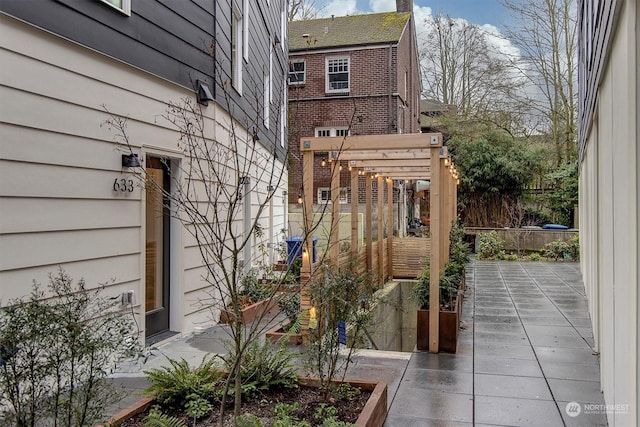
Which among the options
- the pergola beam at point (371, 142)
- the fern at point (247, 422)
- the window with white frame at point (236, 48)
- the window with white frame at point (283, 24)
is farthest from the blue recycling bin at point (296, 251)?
the window with white frame at point (283, 24)

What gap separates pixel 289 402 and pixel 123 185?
2547 mm

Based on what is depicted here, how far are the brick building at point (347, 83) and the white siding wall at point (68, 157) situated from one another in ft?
38.7

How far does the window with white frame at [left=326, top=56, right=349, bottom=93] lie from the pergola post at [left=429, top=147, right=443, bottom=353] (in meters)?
12.7

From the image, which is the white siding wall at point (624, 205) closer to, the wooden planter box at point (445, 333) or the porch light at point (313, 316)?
the wooden planter box at point (445, 333)

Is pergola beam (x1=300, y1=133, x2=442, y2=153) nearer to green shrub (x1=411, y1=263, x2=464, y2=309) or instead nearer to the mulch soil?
green shrub (x1=411, y1=263, x2=464, y2=309)

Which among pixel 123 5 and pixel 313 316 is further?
pixel 313 316

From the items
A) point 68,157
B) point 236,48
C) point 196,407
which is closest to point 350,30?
point 236,48

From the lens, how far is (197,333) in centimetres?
577

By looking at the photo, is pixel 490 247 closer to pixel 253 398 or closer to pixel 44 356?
pixel 253 398

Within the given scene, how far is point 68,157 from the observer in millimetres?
3936

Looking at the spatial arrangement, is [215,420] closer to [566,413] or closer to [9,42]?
[566,413]

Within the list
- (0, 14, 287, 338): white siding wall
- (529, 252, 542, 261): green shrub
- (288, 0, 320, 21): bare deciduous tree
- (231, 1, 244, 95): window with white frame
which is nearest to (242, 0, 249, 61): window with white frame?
(231, 1, 244, 95): window with white frame

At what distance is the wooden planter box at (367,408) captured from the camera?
2934 mm

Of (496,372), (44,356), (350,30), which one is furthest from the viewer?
(350,30)
